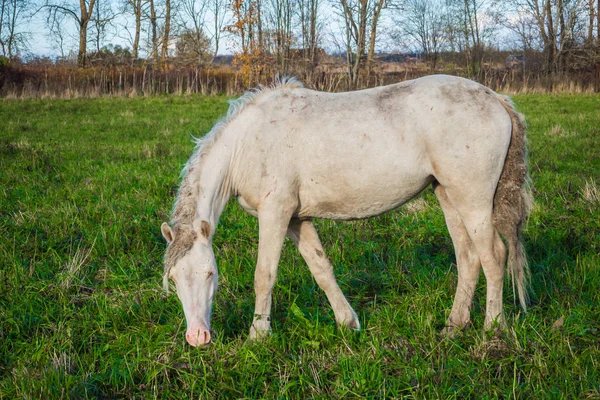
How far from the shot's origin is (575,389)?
101 inches

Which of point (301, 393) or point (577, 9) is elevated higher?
point (577, 9)

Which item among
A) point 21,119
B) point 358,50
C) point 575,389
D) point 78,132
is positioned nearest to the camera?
point 575,389

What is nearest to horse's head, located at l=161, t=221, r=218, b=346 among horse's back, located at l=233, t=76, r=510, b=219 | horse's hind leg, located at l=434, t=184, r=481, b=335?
horse's back, located at l=233, t=76, r=510, b=219

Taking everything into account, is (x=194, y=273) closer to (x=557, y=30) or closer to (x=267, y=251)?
(x=267, y=251)

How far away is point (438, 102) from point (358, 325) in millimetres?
1681

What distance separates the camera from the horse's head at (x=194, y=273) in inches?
119

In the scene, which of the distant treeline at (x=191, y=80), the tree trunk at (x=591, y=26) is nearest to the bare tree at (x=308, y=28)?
the distant treeline at (x=191, y=80)

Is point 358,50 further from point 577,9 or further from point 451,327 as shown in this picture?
point 451,327

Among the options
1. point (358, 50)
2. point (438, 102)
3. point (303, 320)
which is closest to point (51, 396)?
point (303, 320)

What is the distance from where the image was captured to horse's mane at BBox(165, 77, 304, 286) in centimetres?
320

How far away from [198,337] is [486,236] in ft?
6.71

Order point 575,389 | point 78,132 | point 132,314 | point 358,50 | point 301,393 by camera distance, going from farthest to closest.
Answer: point 358,50 < point 78,132 < point 132,314 < point 301,393 < point 575,389

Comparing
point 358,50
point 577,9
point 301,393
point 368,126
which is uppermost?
point 577,9

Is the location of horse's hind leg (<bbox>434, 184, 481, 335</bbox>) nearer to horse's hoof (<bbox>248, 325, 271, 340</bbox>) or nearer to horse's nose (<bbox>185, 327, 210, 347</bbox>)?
horse's hoof (<bbox>248, 325, 271, 340</bbox>)
